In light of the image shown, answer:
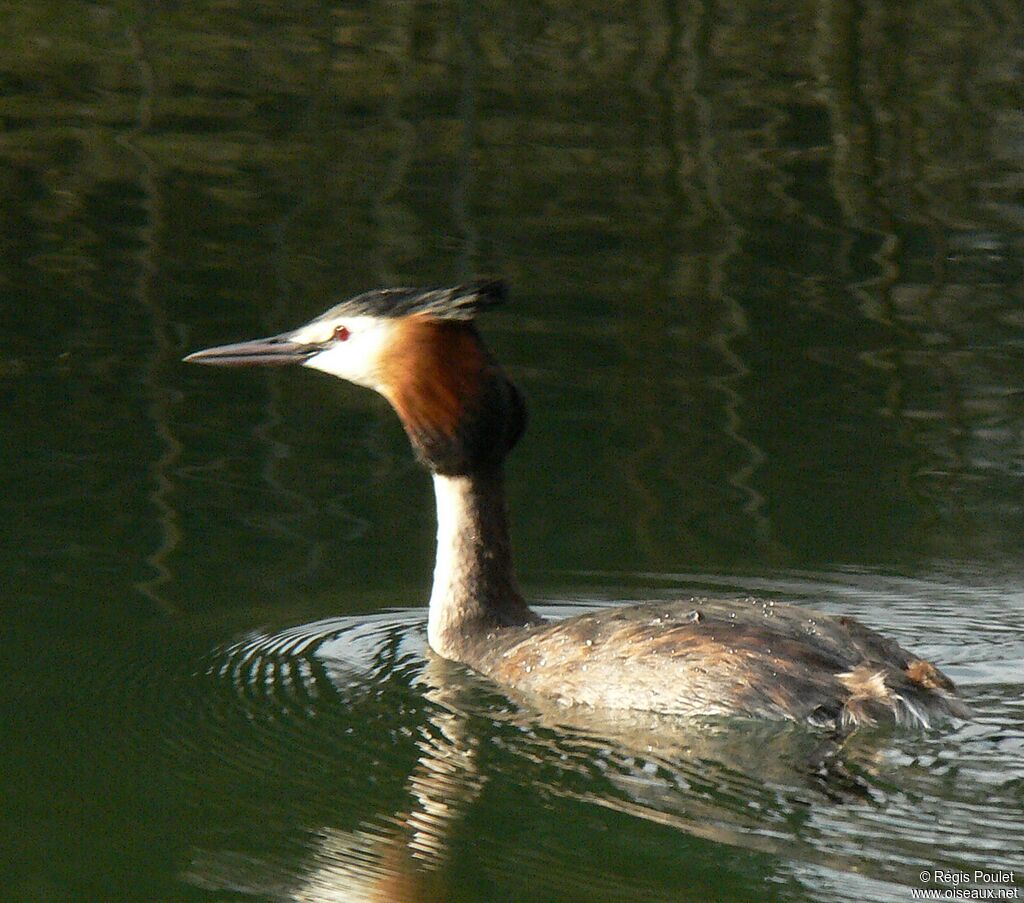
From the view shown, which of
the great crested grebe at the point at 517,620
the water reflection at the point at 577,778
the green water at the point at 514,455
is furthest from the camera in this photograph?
the great crested grebe at the point at 517,620

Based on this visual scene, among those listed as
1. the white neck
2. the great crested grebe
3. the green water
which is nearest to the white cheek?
the great crested grebe

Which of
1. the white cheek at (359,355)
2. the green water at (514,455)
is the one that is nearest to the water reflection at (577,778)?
the green water at (514,455)

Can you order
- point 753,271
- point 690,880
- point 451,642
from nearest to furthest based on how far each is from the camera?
1. point 690,880
2. point 451,642
3. point 753,271

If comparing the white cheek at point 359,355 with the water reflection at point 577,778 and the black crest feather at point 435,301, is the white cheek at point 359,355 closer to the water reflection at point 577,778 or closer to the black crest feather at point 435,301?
the black crest feather at point 435,301

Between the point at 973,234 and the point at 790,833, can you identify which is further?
the point at 973,234

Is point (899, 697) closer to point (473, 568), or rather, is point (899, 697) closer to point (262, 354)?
point (473, 568)

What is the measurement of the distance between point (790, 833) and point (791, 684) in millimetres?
703

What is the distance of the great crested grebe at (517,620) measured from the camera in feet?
19.5

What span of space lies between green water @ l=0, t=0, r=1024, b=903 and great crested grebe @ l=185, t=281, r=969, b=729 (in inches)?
5.4

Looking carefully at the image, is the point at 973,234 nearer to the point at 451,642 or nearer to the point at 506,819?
the point at 451,642

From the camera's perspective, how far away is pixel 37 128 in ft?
47.6

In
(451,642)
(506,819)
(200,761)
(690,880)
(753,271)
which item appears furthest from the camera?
(753,271)

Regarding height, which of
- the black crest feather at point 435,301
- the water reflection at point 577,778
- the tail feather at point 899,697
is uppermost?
the black crest feather at point 435,301

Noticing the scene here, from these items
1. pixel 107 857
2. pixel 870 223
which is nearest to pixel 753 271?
pixel 870 223
